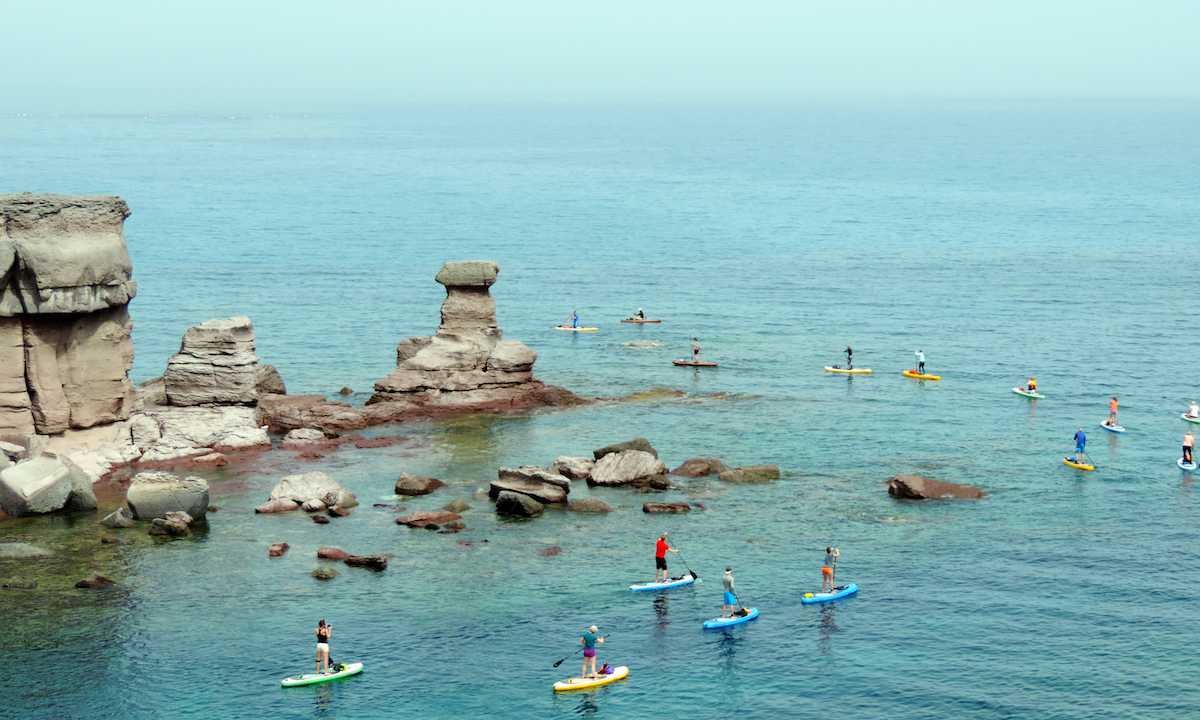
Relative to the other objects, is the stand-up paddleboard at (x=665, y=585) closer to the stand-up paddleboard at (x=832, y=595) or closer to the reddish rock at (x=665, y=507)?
the stand-up paddleboard at (x=832, y=595)

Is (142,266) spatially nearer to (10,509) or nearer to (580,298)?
(580,298)

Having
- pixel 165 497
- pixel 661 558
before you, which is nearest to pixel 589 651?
pixel 661 558

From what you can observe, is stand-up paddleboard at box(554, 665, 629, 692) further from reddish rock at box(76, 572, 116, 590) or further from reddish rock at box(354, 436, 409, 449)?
reddish rock at box(354, 436, 409, 449)

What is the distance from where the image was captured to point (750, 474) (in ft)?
213

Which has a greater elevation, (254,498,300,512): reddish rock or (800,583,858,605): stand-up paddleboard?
(254,498,300,512): reddish rock

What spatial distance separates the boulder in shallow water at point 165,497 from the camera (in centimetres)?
5641

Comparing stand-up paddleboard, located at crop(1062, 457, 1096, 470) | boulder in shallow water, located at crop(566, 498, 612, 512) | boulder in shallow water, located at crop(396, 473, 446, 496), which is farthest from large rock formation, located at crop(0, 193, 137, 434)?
stand-up paddleboard, located at crop(1062, 457, 1096, 470)

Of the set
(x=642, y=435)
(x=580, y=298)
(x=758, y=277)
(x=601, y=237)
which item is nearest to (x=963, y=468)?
(x=642, y=435)

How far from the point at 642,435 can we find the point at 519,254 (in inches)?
3792

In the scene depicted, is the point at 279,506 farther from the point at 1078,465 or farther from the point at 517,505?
the point at 1078,465

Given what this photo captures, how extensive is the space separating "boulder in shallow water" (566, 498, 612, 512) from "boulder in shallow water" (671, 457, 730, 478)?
22.7 feet

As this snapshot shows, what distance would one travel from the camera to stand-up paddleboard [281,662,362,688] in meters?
40.9

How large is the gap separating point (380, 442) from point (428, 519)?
49.7 feet

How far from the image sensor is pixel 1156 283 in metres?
137
